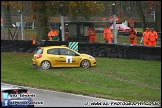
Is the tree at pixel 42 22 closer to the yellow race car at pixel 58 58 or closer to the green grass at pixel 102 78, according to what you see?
the green grass at pixel 102 78

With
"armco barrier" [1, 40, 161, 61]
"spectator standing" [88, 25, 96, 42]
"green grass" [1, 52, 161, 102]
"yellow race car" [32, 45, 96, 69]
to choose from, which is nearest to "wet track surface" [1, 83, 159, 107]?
"green grass" [1, 52, 161, 102]

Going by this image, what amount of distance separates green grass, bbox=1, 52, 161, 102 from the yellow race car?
37cm

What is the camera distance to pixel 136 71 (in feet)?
68.2

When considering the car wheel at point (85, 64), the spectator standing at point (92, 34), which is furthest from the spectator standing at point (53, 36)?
the car wheel at point (85, 64)

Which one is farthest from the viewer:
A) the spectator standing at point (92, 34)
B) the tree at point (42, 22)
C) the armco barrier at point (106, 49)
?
the spectator standing at point (92, 34)

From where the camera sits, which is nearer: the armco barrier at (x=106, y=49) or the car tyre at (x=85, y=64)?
the car tyre at (x=85, y=64)

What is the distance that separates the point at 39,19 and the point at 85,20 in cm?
449

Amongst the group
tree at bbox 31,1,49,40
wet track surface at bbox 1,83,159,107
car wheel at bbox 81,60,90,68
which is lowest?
wet track surface at bbox 1,83,159,107

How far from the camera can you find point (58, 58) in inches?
884

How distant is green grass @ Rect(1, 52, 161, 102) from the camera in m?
16.1

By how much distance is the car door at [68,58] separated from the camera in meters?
22.5

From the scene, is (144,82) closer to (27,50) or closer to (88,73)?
(88,73)

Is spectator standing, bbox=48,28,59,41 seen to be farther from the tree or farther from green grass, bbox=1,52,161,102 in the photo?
green grass, bbox=1,52,161,102

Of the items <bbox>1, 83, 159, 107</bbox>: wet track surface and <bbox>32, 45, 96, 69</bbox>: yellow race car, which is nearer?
<bbox>1, 83, 159, 107</bbox>: wet track surface
